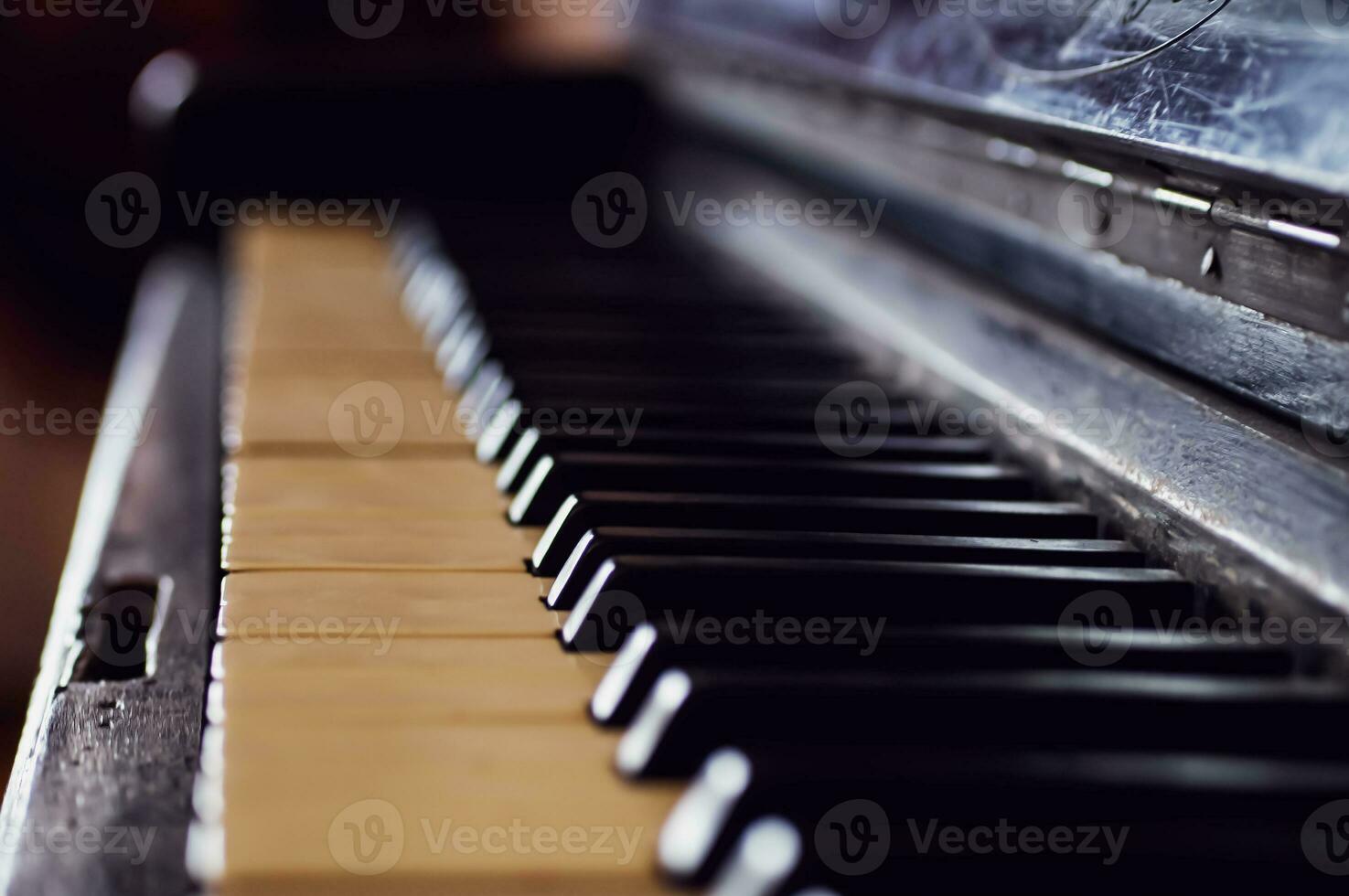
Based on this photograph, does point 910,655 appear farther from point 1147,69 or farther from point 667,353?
point 667,353

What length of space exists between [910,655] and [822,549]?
0.18m

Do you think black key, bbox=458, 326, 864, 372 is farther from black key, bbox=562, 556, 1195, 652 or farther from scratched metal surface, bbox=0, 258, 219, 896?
black key, bbox=562, 556, 1195, 652

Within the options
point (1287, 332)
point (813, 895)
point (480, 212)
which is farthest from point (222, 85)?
point (813, 895)

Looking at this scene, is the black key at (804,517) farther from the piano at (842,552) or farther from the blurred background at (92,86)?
the blurred background at (92,86)

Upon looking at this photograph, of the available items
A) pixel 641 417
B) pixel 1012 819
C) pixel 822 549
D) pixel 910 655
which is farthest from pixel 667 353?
pixel 1012 819

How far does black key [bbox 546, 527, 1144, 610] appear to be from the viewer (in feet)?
3.03

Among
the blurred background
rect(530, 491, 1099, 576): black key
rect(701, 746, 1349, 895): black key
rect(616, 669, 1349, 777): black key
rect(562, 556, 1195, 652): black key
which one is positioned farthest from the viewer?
the blurred background

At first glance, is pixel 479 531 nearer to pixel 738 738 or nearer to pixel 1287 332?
pixel 738 738

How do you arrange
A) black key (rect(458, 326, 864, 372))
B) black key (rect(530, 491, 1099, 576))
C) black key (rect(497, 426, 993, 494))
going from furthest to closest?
1. black key (rect(458, 326, 864, 372))
2. black key (rect(497, 426, 993, 494))
3. black key (rect(530, 491, 1099, 576))

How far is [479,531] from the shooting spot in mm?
1082

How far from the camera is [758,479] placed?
111 cm

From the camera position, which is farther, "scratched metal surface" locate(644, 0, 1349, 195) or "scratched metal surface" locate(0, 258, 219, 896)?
"scratched metal surface" locate(644, 0, 1349, 195)

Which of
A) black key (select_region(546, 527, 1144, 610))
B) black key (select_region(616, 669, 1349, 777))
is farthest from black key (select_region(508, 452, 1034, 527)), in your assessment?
black key (select_region(616, 669, 1349, 777))

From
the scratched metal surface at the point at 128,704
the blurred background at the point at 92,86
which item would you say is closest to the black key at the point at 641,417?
the scratched metal surface at the point at 128,704
